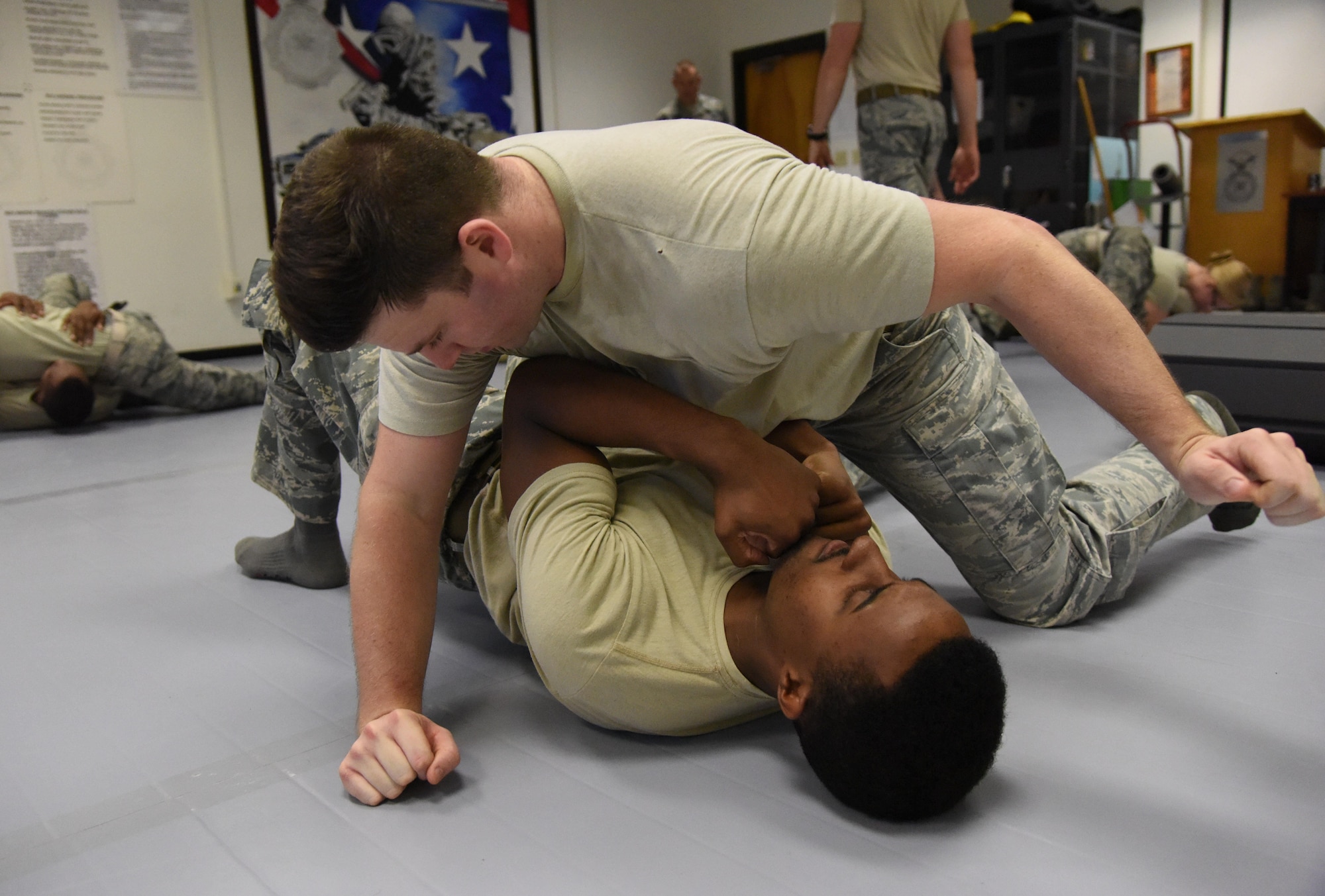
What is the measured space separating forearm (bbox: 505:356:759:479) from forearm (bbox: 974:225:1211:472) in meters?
0.34

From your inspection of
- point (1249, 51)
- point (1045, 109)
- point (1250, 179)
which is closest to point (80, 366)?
point (1045, 109)

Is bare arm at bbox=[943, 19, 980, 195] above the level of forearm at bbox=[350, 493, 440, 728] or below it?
above

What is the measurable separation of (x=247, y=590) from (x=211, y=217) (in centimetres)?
430

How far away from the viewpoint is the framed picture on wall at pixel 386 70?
5613 millimetres

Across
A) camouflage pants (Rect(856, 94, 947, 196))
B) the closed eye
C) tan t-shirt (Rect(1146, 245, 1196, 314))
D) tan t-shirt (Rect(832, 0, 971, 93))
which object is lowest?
the closed eye

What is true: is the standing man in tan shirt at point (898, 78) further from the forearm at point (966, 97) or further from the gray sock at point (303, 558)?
the gray sock at point (303, 558)

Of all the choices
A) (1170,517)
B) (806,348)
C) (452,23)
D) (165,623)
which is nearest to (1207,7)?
(452,23)

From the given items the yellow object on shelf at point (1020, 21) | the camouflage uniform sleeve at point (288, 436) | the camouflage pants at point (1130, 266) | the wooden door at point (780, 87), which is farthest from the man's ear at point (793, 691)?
the wooden door at point (780, 87)

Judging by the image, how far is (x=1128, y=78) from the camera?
6387 millimetres

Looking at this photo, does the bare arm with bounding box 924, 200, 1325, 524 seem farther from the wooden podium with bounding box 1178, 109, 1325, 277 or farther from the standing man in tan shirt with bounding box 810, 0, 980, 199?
the wooden podium with bounding box 1178, 109, 1325, 277

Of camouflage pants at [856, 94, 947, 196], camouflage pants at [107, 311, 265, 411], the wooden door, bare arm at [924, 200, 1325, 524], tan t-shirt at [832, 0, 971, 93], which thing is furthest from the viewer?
the wooden door

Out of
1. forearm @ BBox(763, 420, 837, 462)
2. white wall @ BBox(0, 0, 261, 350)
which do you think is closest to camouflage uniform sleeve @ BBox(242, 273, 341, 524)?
forearm @ BBox(763, 420, 837, 462)

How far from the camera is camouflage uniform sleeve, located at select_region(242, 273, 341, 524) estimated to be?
159 centimetres

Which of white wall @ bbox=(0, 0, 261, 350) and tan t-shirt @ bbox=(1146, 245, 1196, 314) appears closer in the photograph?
tan t-shirt @ bbox=(1146, 245, 1196, 314)
